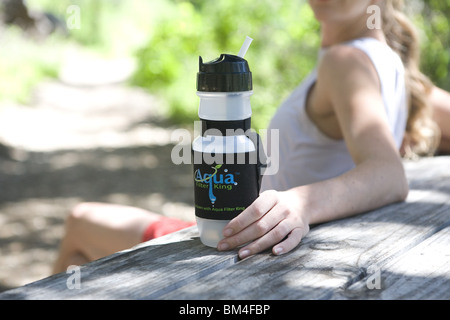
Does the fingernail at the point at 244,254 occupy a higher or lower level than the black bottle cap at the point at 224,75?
lower

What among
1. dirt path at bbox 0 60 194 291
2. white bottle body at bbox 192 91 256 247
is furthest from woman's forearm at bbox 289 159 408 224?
dirt path at bbox 0 60 194 291

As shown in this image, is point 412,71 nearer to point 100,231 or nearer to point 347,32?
point 347,32

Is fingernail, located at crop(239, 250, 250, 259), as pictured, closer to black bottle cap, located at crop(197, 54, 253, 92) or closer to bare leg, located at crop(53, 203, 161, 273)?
black bottle cap, located at crop(197, 54, 253, 92)

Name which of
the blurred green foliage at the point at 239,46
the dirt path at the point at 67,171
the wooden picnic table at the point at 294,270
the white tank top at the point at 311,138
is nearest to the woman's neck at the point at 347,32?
the white tank top at the point at 311,138

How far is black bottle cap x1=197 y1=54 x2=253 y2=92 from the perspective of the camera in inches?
46.6

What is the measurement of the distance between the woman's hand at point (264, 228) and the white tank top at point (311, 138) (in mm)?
624

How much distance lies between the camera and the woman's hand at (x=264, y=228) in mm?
1232

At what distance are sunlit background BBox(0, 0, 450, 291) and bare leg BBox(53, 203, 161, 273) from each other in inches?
30.7

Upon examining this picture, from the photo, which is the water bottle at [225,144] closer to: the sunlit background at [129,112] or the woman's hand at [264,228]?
the woman's hand at [264,228]
